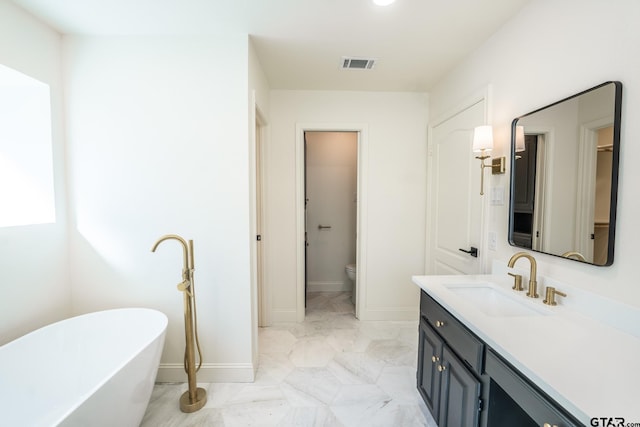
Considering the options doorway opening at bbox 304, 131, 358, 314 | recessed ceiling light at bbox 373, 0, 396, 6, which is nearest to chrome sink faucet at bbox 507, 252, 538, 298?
recessed ceiling light at bbox 373, 0, 396, 6

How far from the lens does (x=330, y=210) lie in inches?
156

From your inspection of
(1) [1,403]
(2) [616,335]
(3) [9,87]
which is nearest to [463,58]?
(2) [616,335]

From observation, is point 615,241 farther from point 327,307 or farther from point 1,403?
point 1,403

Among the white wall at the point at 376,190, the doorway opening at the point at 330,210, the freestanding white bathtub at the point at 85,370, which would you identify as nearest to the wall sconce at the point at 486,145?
the white wall at the point at 376,190

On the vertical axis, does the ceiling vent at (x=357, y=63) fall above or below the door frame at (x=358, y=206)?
above

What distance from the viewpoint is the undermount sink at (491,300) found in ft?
4.64

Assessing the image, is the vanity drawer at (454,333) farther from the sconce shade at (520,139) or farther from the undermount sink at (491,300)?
the sconce shade at (520,139)

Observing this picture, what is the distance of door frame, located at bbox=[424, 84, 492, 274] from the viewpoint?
6.29 feet

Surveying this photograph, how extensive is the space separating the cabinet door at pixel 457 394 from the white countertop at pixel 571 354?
23 cm

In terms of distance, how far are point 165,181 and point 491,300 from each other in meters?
2.26

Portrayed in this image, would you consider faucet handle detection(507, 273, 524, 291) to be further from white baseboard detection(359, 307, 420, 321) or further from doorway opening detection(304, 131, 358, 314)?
doorway opening detection(304, 131, 358, 314)

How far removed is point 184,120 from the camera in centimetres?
194

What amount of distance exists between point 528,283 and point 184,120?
2.41 m

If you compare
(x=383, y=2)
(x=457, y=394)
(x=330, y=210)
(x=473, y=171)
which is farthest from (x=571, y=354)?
(x=330, y=210)
